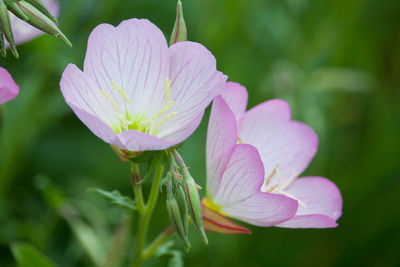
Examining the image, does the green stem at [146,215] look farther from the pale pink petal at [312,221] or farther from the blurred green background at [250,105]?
the blurred green background at [250,105]

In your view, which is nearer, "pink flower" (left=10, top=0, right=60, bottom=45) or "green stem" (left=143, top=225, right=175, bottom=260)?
"green stem" (left=143, top=225, right=175, bottom=260)

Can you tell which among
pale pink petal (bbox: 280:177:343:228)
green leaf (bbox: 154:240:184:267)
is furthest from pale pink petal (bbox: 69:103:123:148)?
pale pink petal (bbox: 280:177:343:228)

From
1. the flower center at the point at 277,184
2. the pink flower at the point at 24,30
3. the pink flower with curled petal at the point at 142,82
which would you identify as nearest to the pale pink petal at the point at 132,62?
the pink flower with curled petal at the point at 142,82

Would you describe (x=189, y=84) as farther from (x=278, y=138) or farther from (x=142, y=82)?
(x=278, y=138)

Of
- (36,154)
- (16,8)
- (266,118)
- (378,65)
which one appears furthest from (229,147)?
(378,65)

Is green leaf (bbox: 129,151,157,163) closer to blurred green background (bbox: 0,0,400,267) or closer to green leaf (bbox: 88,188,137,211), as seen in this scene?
green leaf (bbox: 88,188,137,211)

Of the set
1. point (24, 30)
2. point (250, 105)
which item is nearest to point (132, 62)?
point (24, 30)

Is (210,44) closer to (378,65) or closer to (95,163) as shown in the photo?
(95,163)
